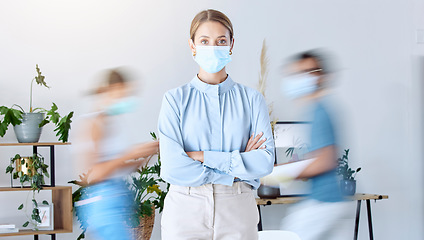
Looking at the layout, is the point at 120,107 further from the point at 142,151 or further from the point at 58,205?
the point at 58,205

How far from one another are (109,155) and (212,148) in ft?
1.58

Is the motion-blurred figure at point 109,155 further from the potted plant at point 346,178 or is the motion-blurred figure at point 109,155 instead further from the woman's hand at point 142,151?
the potted plant at point 346,178

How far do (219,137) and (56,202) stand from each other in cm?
292

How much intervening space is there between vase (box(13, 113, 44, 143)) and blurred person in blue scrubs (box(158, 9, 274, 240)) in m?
2.47

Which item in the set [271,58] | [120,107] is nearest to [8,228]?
[120,107]

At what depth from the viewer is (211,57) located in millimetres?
2090

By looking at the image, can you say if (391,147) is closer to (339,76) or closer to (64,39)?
(339,76)

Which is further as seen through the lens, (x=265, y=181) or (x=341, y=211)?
(x=265, y=181)

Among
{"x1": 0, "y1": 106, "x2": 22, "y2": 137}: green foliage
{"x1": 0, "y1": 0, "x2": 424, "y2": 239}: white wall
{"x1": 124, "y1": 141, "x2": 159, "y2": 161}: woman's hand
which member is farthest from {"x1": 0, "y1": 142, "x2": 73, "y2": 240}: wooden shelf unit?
{"x1": 124, "y1": 141, "x2": 159, "y2": 161}: woman's hand

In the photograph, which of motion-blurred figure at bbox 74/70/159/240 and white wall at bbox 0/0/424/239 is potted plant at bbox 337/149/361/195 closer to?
white wall at bbox 0/0/424/239

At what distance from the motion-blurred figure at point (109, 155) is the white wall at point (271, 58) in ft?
8.26

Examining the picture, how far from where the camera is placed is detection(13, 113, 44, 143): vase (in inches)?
169

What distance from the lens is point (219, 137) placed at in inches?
79.2

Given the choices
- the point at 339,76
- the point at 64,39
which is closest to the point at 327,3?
the point at 339,76
